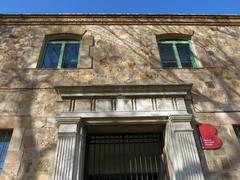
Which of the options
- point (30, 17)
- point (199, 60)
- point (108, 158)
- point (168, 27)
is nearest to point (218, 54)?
point (199, 60)

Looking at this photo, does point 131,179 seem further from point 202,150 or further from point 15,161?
point 15,161

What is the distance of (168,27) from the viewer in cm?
799

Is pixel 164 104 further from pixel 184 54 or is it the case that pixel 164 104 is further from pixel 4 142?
pixel 4 142

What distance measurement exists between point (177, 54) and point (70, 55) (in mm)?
3054

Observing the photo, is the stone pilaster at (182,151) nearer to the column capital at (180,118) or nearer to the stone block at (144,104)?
the column capital at (180,118)

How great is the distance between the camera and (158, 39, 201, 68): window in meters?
7.01

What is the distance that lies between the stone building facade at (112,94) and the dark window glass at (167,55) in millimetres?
208

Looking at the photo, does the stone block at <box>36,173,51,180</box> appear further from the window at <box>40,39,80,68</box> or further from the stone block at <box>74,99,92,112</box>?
the window at <box>40,39,80,68</box>

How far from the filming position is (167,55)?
23.9 ft

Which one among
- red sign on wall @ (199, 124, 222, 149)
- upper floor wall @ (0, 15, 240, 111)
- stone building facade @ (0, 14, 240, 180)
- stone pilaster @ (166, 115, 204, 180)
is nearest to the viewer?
stone pilaster @ (166, 115, 204, 180)

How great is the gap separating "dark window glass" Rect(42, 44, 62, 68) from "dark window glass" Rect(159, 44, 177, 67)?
296cm

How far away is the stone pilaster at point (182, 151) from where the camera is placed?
180 inches

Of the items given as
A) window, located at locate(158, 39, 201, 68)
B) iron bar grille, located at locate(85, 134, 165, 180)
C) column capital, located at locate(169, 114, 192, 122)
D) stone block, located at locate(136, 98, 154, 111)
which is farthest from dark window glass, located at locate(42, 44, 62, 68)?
column capital, located at locate(169, 114, 192, 122)

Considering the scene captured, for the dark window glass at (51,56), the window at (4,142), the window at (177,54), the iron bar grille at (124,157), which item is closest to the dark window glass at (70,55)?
the dark window glass at (51,56)
